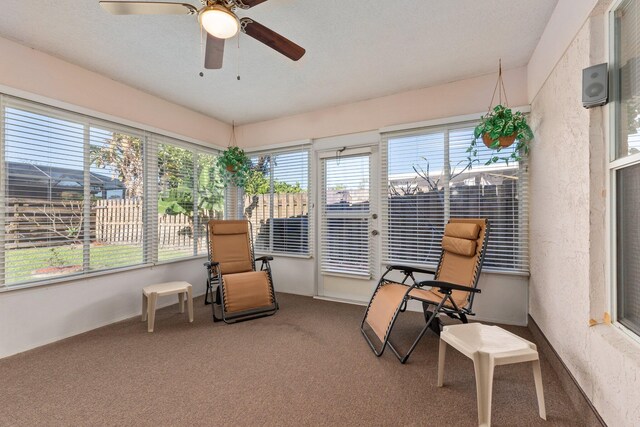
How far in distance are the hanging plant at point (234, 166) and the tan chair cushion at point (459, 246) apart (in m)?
2.99

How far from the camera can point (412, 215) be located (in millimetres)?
3340

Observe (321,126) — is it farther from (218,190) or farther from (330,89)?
(218,190)

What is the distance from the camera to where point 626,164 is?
1318 mm

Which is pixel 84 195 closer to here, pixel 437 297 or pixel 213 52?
pixel 213 52

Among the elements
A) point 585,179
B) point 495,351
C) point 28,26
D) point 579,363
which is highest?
point 28,26

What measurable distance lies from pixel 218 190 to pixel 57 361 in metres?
2.75

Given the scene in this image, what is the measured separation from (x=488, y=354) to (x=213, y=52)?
2633 mm

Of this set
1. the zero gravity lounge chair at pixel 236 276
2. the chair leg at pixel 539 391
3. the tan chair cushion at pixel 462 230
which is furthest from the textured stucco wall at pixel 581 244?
the zero gravity lounge chair at pixel 236 276

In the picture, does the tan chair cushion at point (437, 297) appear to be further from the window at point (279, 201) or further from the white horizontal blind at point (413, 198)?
the window at point (279, 201)

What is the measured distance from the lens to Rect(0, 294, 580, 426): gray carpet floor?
158cm

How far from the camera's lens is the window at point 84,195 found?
2.37 metres

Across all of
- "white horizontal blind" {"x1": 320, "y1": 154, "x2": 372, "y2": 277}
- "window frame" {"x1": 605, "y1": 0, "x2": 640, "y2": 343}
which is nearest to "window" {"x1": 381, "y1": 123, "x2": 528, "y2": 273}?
"white horizontal blind" {"x1": 320, "y1": 154, "x2": 372, "y2": 277}

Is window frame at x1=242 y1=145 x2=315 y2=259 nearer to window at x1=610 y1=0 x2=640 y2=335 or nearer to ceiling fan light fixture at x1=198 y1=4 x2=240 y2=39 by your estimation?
ceiling fan light fixture at x1=198 y1=4 x2=240 y2=39

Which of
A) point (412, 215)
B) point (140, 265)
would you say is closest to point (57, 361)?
point (140, 265)
